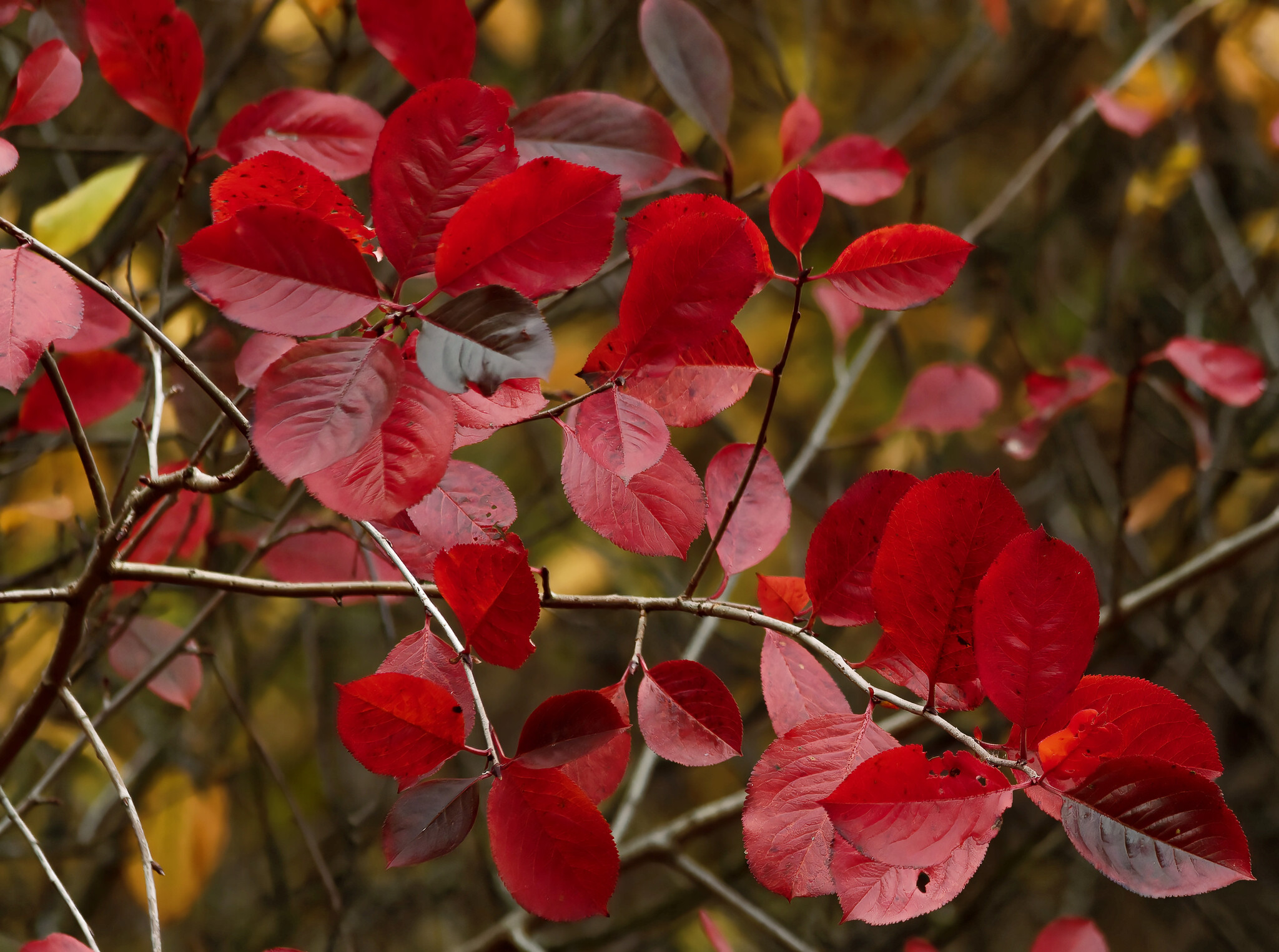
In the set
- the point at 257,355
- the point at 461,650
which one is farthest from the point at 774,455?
the point at 461,650

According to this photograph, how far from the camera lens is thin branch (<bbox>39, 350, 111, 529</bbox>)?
0.42 metres

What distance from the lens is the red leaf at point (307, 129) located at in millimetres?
542

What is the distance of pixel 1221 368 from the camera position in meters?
0.87

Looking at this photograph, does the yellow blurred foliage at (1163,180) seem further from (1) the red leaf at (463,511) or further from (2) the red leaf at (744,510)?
(1) the red leaf at (463,511)

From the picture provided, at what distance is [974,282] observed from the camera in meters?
2.05

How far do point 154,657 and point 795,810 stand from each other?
2.20 ft

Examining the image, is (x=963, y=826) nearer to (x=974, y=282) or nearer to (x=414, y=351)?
(x=414, y=351)

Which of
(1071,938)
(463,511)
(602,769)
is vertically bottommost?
(1071,938)

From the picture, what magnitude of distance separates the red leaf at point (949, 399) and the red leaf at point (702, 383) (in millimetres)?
594

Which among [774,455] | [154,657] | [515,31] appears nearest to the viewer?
[154,657]

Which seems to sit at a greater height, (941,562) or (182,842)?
(941,562)

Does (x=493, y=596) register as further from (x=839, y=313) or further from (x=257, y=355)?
(x=839, y=313)

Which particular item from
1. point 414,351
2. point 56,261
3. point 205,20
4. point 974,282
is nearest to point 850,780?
point 414,351

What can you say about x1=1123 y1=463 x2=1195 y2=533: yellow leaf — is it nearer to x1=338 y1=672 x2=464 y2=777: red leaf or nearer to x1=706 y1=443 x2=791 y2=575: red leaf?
x1=706 y1=443 x2=791 y2=575: red leaf
